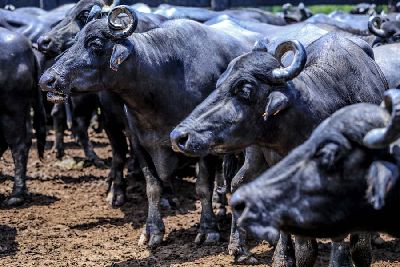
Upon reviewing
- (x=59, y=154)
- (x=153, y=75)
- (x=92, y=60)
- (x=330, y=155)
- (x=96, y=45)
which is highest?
(x=330, y=155)

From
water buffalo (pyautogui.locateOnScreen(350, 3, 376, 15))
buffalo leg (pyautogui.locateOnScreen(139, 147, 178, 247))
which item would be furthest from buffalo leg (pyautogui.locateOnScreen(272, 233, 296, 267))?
water buffalo (pyautogui.locateOnScreen(350, 3, 376, 15))

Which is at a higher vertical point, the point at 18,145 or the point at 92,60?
the point at 92,60

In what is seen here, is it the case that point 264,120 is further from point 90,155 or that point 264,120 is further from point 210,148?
point 90,155

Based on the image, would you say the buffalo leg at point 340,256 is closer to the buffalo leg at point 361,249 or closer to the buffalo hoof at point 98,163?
the buffalo leg at point 361,249

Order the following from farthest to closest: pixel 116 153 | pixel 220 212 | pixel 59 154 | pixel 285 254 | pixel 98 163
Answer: pixel 59 154
pixel 98 163
pixel 116 153
pixel 220 212
pixel 285 254

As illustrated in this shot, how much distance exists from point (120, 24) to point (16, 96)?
105 inches

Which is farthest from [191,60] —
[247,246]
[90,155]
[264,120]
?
[90,155]

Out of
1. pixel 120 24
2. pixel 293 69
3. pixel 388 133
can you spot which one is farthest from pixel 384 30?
pixel 388 133

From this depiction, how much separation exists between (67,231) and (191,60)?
227 centimetres

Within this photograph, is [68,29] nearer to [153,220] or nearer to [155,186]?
[155,186]

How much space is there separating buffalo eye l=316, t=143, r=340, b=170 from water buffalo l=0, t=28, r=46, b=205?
20.7 feet

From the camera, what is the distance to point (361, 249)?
6.51 metres

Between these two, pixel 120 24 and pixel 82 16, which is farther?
pixel 82 16

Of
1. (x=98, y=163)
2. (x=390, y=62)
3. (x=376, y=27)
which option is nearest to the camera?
(x=390, y=62)
